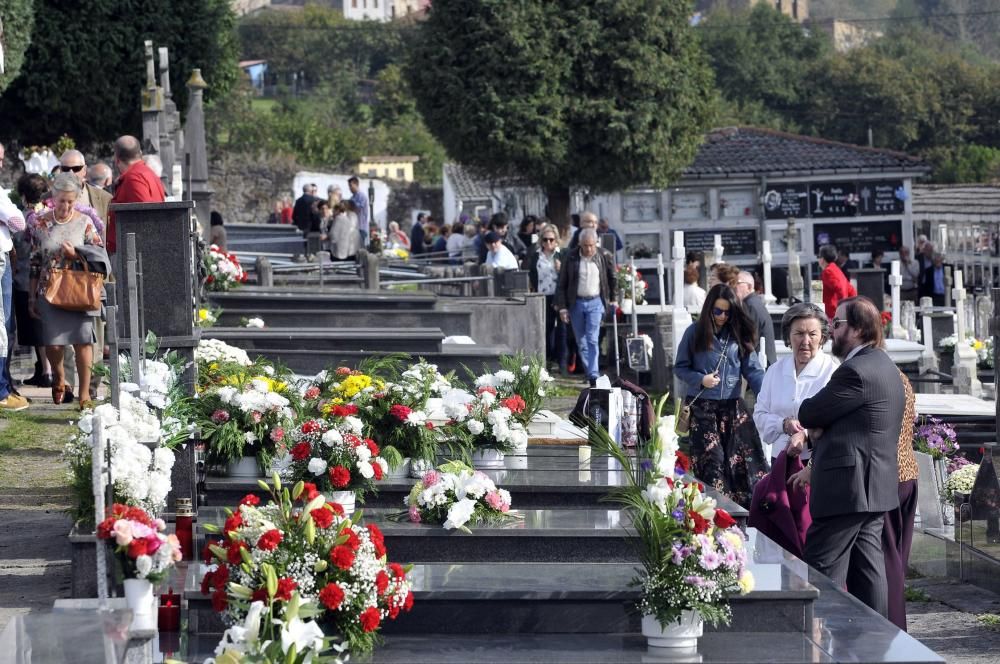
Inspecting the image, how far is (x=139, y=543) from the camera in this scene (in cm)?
615

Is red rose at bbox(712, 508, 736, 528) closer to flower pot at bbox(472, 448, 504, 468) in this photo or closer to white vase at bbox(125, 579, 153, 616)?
white vase at bbox(125, 579, 153, 616)

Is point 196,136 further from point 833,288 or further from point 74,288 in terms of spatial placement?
point 74,288

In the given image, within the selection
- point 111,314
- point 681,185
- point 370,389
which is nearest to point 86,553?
point 111,314

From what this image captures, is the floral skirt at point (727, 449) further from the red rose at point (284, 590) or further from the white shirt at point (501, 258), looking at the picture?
the white shirt at point (501, 258)

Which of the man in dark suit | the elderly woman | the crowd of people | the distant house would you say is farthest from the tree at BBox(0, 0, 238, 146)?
the distant house

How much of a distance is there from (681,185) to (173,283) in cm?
2648

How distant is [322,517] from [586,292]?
34.9 ft

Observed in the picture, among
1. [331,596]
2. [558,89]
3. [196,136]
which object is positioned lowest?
[331,596]

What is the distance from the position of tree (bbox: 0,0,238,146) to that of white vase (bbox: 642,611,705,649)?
73.4 ft

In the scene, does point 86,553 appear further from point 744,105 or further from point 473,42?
A: point 744,105

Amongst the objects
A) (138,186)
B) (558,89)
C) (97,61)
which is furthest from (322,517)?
(558,89)

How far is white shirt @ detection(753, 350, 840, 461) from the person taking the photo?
8.59 meters

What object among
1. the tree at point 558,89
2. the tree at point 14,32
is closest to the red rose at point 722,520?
the tree at point 14,32

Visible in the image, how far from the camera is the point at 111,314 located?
7.17 metres
